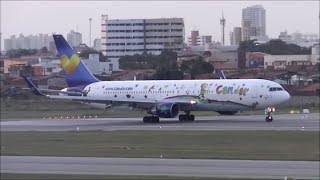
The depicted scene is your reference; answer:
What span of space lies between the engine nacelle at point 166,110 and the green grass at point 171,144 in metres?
11.3

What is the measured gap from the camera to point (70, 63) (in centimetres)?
6675

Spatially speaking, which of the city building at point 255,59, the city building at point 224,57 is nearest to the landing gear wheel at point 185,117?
the city building at point 255,59

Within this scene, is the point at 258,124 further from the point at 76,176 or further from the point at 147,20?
the point at 147,20

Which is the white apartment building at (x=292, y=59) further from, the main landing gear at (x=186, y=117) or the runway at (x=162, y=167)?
the runway at (x=162, y=167)

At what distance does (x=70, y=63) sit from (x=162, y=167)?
41.0m

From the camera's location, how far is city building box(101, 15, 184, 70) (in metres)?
95.6

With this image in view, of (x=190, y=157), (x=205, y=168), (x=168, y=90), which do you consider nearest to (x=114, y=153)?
(x=190, y=157)

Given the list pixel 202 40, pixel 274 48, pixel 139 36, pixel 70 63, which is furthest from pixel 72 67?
pixel 202 40

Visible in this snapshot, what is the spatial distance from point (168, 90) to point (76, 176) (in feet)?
118

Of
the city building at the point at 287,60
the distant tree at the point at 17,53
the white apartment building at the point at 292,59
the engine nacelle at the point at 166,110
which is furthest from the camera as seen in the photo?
the distant tree at the point at 17,53

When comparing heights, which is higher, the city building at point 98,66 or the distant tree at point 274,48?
the distant tree at point 274,48

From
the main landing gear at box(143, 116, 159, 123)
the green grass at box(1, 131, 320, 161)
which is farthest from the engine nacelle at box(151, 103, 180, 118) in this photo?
the green grass at box(1, 131, 320, 161)

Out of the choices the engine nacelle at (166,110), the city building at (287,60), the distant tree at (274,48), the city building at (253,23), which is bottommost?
the engine nacelle at (166,110)

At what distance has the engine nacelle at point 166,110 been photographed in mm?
57125
